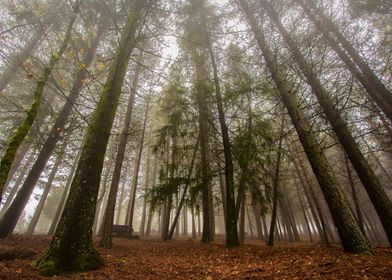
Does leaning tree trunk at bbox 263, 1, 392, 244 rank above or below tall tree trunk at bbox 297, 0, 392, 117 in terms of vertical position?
below

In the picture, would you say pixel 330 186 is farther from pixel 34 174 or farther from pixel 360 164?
pixel 34 174

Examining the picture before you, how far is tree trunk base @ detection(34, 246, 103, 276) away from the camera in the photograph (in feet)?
12.0

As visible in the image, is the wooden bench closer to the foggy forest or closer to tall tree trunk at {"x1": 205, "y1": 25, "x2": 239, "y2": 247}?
the foggy forest

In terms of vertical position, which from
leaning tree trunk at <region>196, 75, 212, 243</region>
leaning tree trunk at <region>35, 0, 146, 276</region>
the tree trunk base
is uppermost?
leaning tree trunk at <region>196, 75, 212, 243</region>

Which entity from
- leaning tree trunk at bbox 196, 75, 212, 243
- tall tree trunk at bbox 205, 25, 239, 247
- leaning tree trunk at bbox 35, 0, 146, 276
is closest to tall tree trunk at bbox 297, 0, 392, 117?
tall tree trunk at bbox 205, 25, 239, 247

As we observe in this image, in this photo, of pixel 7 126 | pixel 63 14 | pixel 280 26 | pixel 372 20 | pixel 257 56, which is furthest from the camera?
pixel 7 126

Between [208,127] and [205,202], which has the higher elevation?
[208,127]

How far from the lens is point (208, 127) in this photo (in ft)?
35.1

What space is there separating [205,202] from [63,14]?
10510 mm

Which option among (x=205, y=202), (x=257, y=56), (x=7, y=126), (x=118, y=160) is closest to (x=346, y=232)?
(x=205, y=202)

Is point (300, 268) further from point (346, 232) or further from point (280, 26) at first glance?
point (280, 26)

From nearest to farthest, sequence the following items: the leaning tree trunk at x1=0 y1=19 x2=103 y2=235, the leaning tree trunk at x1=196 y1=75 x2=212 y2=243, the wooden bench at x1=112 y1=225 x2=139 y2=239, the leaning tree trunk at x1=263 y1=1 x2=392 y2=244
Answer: the leaning tree trunk at x1=263 y1=1 x2=392 y2=244, the leaning tree trunk at x1=0 y1=19 x2=103 y2=235, the leaning tree trunk at x1=196 y1=75 x2=212 y2=243, the wooden bench at x1=112 y1=225 x2=139 y2=239

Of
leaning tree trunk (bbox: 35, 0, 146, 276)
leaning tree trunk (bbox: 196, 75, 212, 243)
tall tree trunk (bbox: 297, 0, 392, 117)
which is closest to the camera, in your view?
leaning tree trunk (bbox: 35, 0, 146, 276)

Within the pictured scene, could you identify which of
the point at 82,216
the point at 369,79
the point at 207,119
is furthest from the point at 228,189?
the point at 369,79
